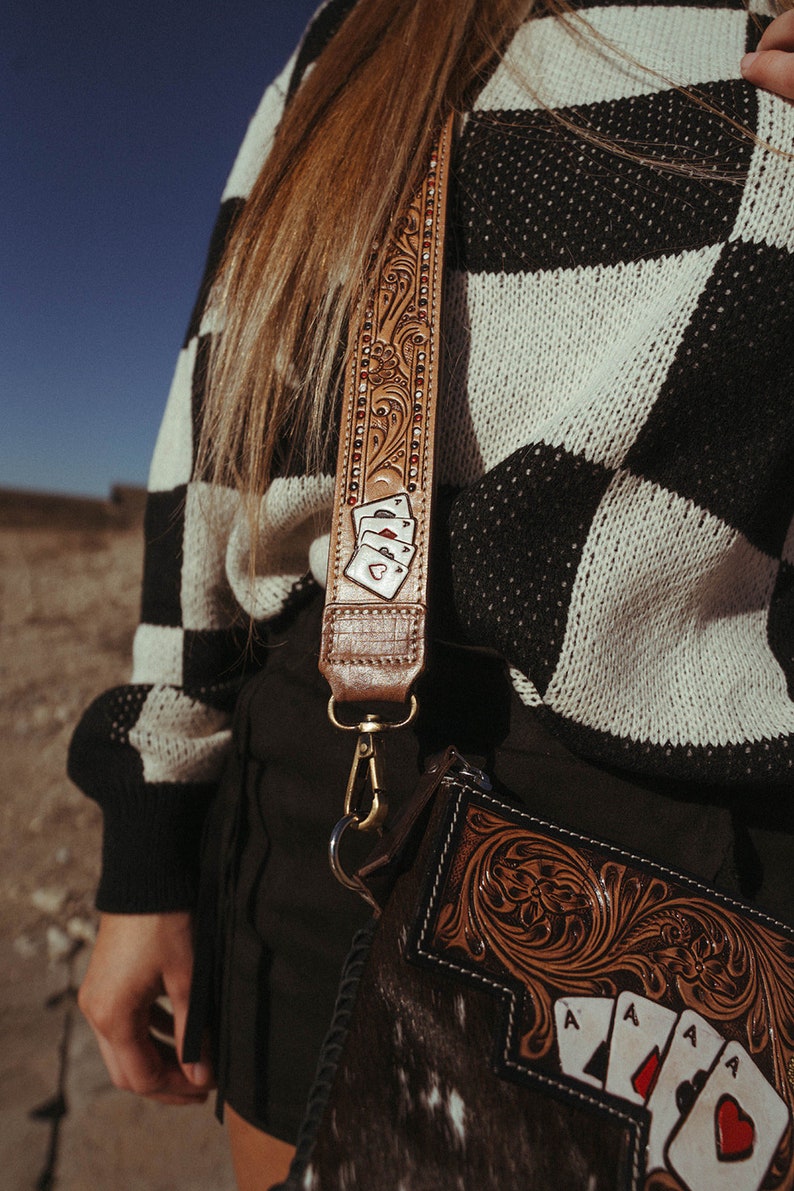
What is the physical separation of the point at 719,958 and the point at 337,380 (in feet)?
1.78

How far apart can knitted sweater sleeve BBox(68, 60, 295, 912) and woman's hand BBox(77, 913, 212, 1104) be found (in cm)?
3

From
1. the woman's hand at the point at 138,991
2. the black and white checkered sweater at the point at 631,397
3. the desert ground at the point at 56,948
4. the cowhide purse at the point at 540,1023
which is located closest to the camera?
the cowhide purse at the point at 540,1023

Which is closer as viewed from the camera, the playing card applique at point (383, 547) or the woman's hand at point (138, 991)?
the playing card applique at point (383, 547)

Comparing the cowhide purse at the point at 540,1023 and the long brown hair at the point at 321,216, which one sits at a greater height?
the long brown hair at the point at 321,216

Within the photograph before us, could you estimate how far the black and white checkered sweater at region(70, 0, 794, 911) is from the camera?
1.68 ft

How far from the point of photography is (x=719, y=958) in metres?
0.46

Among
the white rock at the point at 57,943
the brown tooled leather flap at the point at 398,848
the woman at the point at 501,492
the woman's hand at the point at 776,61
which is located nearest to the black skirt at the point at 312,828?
→ the woman at the point at 501,492

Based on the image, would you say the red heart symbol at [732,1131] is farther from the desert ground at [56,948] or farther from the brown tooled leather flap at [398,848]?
the desert ground at [56,948]

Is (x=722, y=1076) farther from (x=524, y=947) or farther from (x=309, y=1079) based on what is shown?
(x=309, y=1079)

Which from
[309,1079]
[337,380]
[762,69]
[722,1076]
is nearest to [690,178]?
[762,69]

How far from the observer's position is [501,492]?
54cm

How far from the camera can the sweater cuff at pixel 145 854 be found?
752 millimetres

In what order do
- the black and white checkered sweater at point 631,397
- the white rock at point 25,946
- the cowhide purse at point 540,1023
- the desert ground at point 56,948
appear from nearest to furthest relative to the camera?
the cowhide purse at point 540,1023
the black and white checkered sweater at point 631,397
the desert ground at point 56,948
the white rock at point 25,946

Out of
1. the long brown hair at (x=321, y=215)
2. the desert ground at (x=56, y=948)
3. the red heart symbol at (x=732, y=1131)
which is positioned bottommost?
the desert ground at (x=56, y=948)
